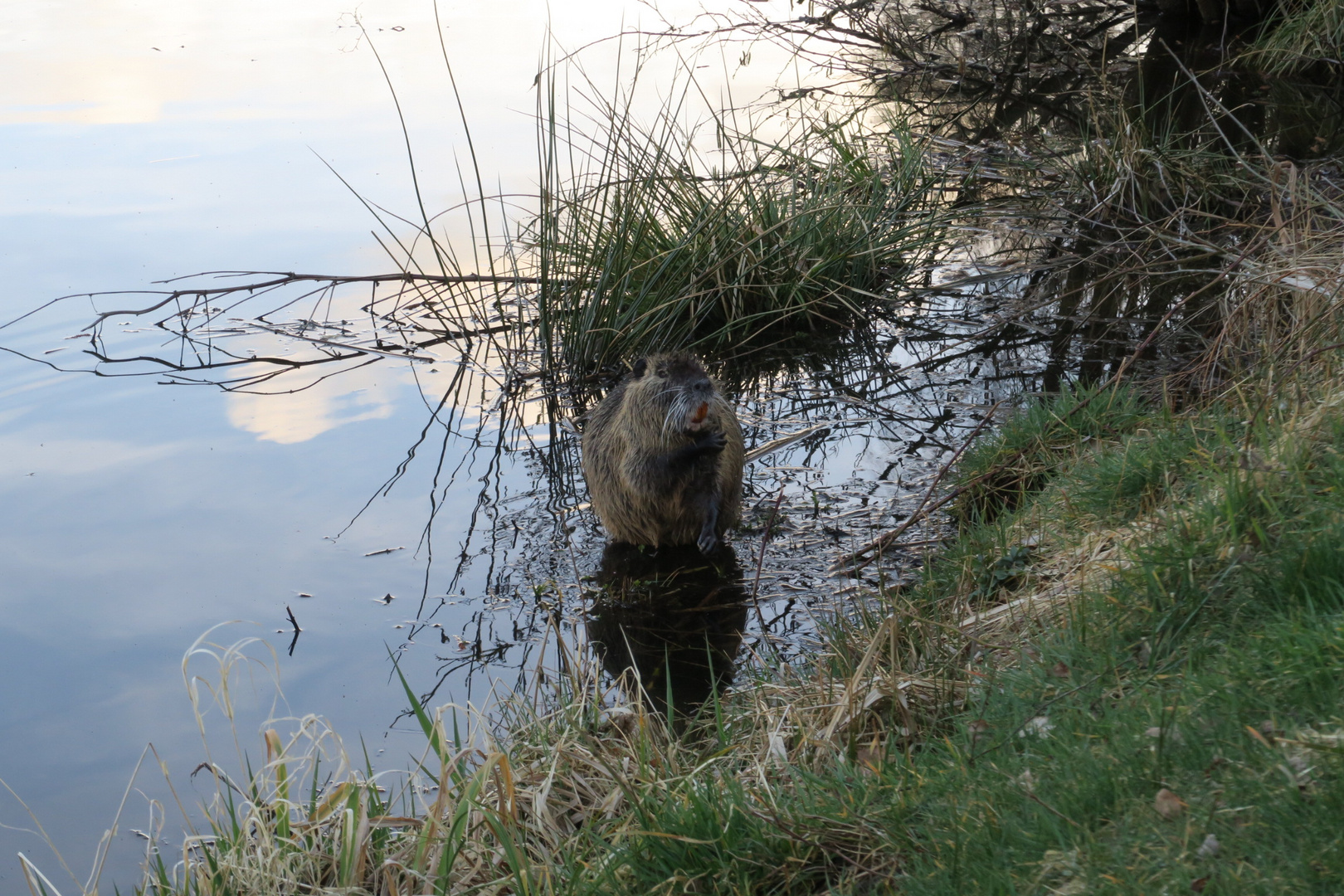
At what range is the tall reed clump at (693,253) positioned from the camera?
566cm

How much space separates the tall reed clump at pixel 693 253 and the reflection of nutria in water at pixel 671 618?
67.7 inches

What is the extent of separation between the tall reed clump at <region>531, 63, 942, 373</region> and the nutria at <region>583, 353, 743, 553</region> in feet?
4.69

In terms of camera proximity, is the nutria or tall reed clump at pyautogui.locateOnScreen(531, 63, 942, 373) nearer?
the nutria

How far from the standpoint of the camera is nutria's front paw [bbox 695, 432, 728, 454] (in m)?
3.96

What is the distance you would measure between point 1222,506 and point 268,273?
553 centimetres

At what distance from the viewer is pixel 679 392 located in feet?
13.0

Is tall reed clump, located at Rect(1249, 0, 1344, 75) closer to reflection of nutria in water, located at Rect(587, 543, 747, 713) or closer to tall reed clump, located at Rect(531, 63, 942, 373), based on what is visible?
tall reed clump, located at Rect(531, 63, 942, 373)

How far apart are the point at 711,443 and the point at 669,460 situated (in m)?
0.17

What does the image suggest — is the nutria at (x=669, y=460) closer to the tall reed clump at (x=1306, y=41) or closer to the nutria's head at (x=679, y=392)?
the nutria's head at (x=679, y=392)

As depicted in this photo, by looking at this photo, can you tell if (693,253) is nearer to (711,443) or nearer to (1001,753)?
(711,443)

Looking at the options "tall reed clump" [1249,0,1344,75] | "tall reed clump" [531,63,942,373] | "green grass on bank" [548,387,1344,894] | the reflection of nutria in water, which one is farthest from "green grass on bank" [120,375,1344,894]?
"tall reed clump" [1249,0,1344,75]

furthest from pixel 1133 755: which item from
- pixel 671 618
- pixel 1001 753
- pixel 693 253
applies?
pixel 693 253

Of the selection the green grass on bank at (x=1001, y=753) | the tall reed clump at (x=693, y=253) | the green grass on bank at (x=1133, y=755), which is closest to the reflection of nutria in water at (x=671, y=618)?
the green grass on bank at (x=1001, y=753)

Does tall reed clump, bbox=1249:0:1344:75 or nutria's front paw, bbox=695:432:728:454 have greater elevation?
tall reed clump, bbox=1249:0:1344:75
